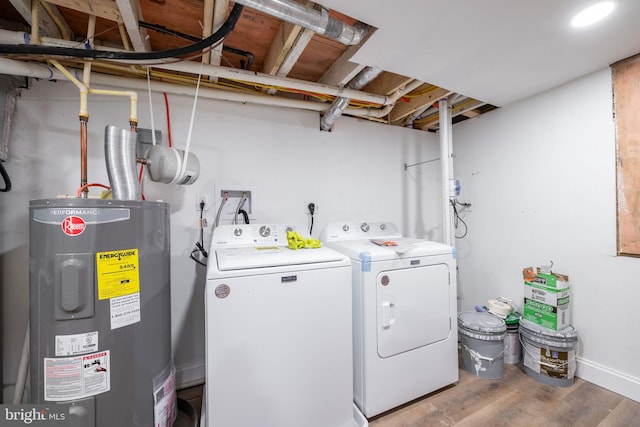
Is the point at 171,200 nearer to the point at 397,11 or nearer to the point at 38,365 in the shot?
the point at 38,365

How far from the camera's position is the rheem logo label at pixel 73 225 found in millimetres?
968

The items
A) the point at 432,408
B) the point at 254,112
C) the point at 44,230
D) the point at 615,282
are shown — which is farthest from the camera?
the point at 254,112

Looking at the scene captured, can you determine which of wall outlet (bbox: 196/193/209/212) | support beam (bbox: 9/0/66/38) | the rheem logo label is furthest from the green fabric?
support beam (bbox: 9/0/66/38)

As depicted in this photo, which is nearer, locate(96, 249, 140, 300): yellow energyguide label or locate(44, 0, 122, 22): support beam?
locate(96, 249, 140, 300): yellow energyguide label

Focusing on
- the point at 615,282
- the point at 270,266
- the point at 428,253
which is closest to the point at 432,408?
the point at 428,253

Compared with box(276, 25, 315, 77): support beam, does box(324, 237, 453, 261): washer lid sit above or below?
below

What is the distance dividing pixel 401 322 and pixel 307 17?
181 cm

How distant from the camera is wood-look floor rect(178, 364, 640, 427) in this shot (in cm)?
148

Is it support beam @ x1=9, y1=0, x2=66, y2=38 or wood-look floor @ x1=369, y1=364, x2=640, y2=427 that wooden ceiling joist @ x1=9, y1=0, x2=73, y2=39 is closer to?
support beam @ x1=9, y1=0, x2=66, y2=38

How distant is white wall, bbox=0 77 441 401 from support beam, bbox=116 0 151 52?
0.43 meters

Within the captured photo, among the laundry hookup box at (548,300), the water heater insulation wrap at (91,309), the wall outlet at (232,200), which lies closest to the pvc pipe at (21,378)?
the water heater insulation wrap at (91,309)

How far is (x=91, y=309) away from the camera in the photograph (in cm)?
99

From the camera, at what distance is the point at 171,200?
187cm

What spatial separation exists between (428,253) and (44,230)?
201 centimetres
